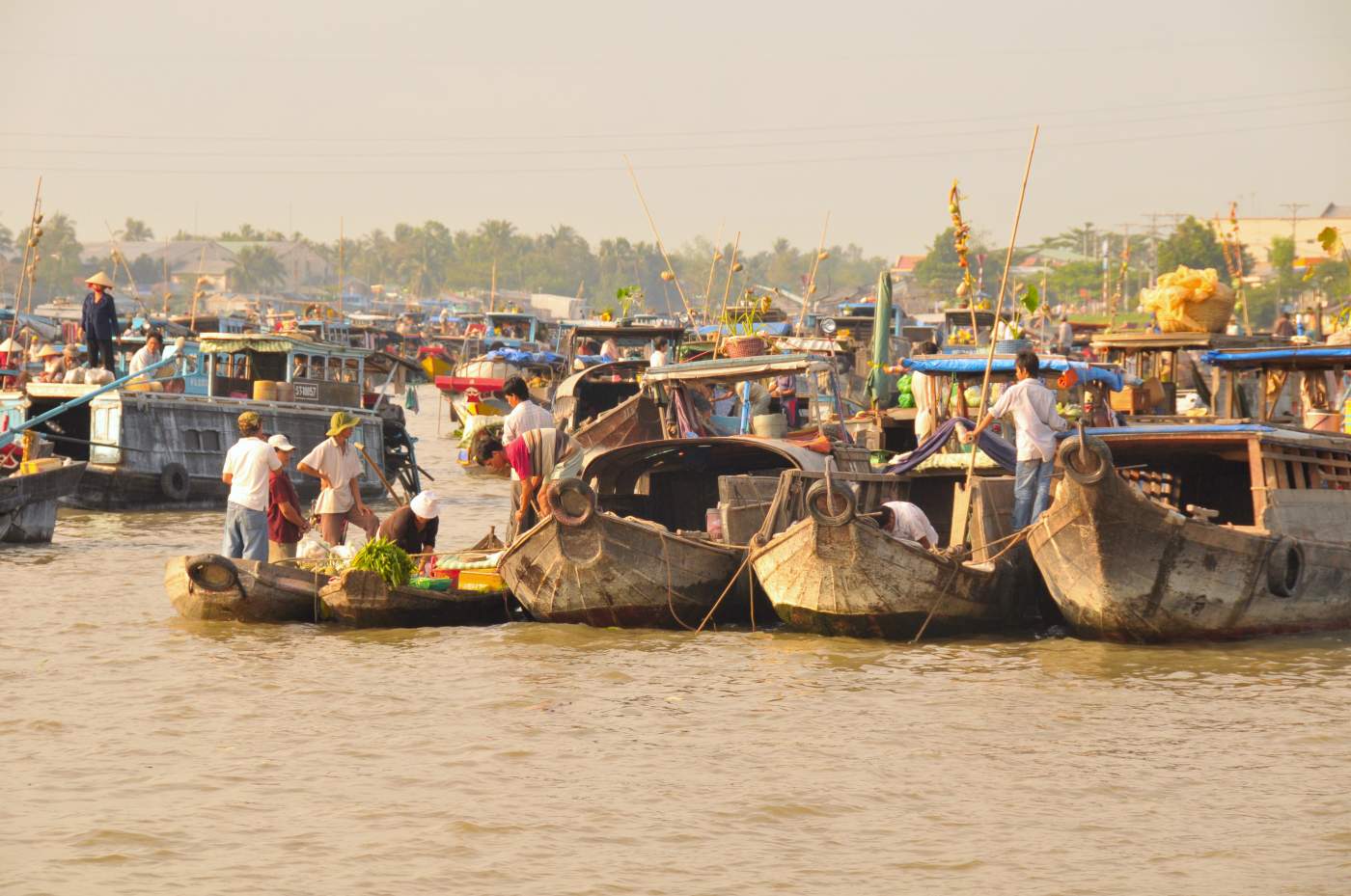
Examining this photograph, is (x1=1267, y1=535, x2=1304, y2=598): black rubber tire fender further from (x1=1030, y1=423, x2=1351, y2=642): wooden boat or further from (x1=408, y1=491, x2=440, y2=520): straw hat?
(x1=408, y1=491, x2=440, y2=520): straw hat

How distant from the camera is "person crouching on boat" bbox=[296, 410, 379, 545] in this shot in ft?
42.6

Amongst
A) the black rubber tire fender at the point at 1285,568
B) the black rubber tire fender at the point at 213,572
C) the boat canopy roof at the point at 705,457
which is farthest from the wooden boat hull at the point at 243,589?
the black rubber tire fender at the point at 1285,568

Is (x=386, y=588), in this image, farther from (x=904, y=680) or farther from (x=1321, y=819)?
(x=1321, y=819)

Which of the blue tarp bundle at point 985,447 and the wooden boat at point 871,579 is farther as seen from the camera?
the blue tarp bundle at point 985,447

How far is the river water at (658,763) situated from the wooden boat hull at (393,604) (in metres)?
0.15

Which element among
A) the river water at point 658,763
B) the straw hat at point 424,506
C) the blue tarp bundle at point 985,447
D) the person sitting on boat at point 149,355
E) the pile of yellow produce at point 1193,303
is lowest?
the river water at point 658,763

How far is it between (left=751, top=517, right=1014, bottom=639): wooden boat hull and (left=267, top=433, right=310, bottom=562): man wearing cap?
358 cm

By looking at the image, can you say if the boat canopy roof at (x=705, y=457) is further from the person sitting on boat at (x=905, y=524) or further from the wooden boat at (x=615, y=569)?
the person sitting on boat at (x=905, y=524)

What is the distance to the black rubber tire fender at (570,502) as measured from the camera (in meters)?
11.6

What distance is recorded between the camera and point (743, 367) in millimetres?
14523

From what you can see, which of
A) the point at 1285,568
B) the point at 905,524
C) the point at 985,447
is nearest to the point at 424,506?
the point at 905,524

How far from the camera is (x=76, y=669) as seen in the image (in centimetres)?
1105

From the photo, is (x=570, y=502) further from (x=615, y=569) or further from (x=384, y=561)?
(x=384, y=561)

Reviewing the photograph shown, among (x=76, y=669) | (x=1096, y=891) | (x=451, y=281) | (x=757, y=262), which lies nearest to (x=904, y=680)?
(x=1096, y=891)
